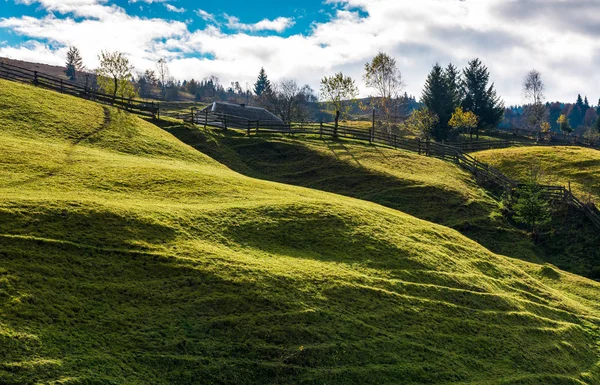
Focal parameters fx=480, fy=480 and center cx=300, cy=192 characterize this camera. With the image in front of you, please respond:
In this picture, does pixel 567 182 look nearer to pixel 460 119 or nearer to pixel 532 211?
pixel 532 211

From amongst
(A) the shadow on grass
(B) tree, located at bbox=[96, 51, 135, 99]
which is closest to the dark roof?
(B) tree, located at bbox=[96, 51, 135, 99]

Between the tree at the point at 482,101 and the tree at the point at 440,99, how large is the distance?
32.3 ft

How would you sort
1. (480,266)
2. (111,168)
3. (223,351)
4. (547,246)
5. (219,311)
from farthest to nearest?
(547,246), (111,168), (480,266), (219,311), (223,351)

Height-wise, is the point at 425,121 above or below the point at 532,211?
above

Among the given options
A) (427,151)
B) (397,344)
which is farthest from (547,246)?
(397,344)

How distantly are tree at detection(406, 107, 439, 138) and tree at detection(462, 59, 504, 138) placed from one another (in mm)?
14910

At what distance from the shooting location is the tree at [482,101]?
331 feet

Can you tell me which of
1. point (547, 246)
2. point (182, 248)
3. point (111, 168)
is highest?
point (111, 168)

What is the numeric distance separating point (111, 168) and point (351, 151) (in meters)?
32.3

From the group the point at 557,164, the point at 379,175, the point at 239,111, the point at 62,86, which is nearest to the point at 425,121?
the point at 557,164

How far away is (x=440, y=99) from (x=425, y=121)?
8.25 metres

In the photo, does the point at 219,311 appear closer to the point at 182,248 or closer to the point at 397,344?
the point at 182,248

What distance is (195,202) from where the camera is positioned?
25984 mm

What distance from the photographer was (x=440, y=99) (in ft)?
302
